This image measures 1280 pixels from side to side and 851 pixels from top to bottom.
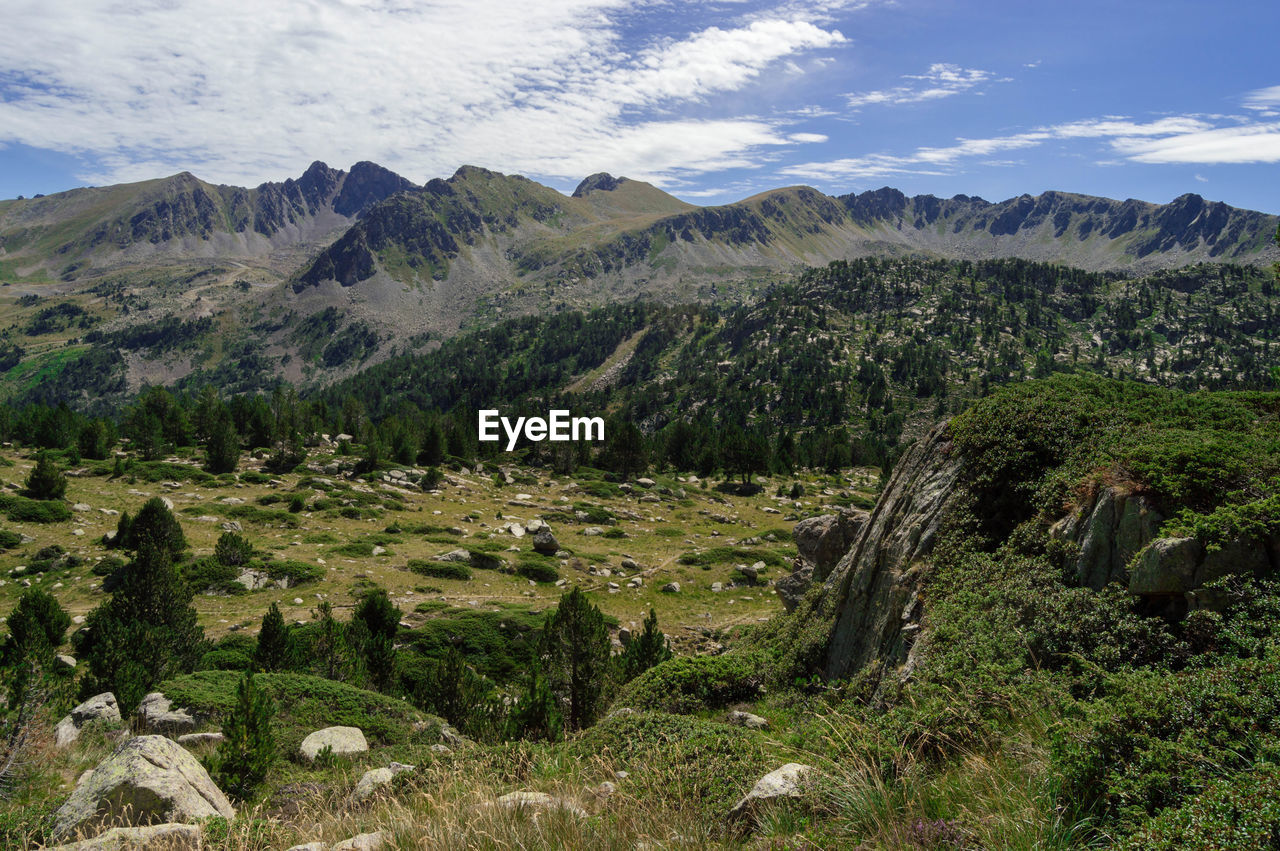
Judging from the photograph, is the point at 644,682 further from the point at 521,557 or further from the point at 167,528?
the point at 167,528

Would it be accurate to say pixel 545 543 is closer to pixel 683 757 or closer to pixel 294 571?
pixel 294 571

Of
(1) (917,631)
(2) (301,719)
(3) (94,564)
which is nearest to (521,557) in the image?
(3) (94,564)

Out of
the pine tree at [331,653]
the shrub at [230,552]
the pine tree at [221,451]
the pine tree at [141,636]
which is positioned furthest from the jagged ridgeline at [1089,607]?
the pine tree at [221,451]

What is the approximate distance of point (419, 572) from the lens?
3772cm

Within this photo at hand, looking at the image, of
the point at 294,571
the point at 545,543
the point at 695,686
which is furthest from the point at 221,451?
the point at 695,686

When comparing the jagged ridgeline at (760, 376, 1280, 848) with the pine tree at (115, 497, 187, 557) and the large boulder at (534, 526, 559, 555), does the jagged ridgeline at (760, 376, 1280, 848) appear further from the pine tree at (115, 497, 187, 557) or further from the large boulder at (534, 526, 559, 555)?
the pine tree at (115, 497, 187, 557)

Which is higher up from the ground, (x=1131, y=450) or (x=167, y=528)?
(x=1131, y=450)

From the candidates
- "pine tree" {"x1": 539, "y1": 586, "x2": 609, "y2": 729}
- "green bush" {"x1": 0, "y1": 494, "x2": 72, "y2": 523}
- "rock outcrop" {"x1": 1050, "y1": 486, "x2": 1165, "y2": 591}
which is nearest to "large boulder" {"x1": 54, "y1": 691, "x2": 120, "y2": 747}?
"pine tree" {"x1": 539, "y1": 586, "x2": 609, "y2": 729}

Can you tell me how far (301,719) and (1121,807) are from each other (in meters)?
17.3

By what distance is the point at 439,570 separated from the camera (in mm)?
38125

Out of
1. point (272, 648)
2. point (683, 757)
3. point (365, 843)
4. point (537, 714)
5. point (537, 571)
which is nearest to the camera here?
point (365, 843)

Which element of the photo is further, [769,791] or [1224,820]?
[769,791]

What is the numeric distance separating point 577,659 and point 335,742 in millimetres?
8854

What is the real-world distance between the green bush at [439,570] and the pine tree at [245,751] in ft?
85.9
